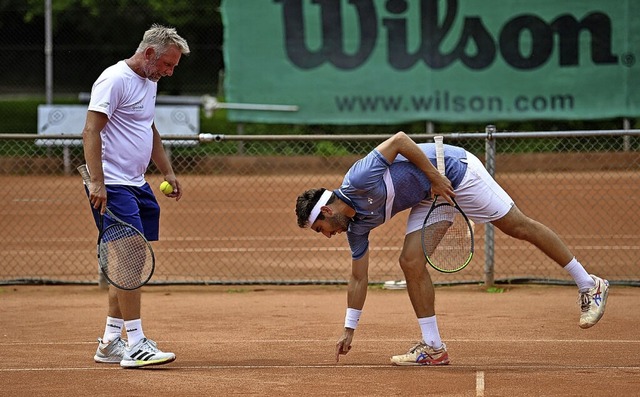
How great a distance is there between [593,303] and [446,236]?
3.33 ft

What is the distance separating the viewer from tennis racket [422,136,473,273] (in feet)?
21.2

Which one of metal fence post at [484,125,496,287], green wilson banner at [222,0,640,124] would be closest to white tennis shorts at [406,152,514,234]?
metal fence post at [484,125,496,287]

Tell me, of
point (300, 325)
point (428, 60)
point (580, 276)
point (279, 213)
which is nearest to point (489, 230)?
point (300, 325)

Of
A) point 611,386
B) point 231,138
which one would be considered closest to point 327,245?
point 231,138

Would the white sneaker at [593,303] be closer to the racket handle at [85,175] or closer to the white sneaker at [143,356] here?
the white sneaker at [143,356]

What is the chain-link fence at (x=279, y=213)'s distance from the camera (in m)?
10.9

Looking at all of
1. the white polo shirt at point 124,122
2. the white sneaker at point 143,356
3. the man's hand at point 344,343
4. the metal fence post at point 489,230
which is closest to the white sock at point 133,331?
the white sneaker at point 143,356

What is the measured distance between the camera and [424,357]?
6.62 metres

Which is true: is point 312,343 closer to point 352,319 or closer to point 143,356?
point 352,319

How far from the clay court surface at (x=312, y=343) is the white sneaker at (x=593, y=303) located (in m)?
0.28

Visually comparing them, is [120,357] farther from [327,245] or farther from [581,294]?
[327,245]

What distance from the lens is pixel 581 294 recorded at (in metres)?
6.73

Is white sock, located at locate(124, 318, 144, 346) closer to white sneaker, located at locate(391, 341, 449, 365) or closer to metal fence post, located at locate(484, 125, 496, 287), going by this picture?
white sneaker, located at locate(391, 341, 449, 365)

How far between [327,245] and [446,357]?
600cm
